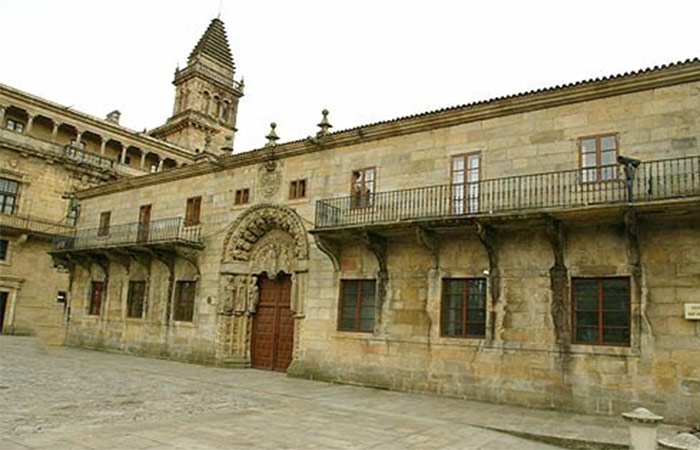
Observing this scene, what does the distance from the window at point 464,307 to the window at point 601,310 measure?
1.94 m

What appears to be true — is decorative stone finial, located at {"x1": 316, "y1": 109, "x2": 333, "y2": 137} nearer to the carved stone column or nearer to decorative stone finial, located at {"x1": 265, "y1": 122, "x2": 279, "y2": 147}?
decorative stone finial, located at {"x1": 265, "y1": 122, "x2": 279, "y2": 147}

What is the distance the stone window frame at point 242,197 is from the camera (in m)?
16.7

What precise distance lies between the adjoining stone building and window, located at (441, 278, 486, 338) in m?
13.4

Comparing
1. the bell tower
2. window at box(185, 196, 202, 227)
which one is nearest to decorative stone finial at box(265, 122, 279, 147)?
window at box(185, 196, 202, 227)

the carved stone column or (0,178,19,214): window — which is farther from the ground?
the carved stone column

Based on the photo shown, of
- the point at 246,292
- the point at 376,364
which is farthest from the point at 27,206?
the point at 376,364

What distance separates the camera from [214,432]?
7.10 metres

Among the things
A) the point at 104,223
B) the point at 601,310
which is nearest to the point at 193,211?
the point at 104,223

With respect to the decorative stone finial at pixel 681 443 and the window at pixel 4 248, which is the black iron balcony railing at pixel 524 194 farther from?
the window at pixel 4 248

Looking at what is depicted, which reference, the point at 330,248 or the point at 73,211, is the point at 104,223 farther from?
the point at 330,248

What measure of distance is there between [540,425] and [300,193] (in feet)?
30.2

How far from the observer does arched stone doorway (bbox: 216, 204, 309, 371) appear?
15555 millimetres

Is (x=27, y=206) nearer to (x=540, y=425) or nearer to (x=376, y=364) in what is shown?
(x=376, y=364)

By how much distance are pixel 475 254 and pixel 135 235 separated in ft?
44.2
